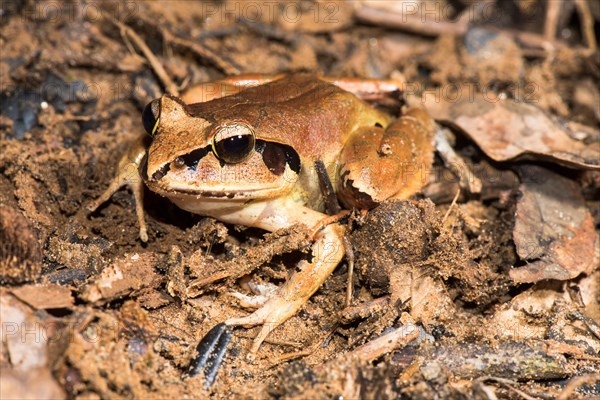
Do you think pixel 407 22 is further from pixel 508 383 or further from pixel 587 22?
pixel 508 383

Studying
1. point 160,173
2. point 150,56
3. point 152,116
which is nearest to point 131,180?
point 152,116

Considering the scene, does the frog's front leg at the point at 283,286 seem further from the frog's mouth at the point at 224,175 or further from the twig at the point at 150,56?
the twig at the point at 150,56

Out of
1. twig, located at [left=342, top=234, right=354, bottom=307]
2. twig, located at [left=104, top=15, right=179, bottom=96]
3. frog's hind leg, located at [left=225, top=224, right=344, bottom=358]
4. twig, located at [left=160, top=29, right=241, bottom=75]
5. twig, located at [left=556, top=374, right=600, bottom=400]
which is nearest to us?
twig, located at [left=556, top=374, right=600, bottom=400]

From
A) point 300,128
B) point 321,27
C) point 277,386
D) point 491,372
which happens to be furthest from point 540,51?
point 277,386

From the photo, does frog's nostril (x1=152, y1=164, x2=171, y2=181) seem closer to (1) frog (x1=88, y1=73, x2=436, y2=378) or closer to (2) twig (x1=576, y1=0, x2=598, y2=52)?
(1) frog (x1=88, y1=73, x2=436, y2=378)

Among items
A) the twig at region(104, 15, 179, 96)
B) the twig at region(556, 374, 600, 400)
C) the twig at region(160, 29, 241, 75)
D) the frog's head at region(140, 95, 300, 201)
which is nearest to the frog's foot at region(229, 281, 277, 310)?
the frog's head at region(140, 95, 300, 201)

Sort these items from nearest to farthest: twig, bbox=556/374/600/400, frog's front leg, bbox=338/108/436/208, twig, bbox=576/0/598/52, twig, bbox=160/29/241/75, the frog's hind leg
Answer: twig, bbox=556/374/600/400, the frog's hind leg, frog's front leg, bbox=338/108/436/208, twig, bbox=160/29/241/75, twig, bbox=576/0/598/52

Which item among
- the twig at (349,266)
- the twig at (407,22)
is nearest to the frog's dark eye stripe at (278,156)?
the twig at (349,266)
